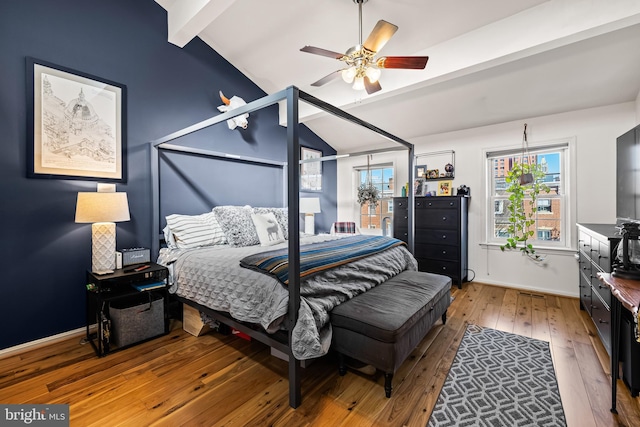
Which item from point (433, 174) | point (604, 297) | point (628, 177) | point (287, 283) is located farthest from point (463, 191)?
point (287, 283)

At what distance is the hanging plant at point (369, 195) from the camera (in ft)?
16.4

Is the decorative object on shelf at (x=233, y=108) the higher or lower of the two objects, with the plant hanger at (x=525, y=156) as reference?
higher

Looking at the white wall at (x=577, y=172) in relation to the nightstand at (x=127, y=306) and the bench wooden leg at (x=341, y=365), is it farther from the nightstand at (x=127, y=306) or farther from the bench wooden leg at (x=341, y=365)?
the nightstand at (x=127, y=306)

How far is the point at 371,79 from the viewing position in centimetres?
258

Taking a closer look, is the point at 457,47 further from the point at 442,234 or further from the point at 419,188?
the point at 442,234

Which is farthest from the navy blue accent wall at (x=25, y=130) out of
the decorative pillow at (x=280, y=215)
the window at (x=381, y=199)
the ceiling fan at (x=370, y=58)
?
the window at (x=381, y=199)

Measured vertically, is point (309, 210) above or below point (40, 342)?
above

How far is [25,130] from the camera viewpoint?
2207mm

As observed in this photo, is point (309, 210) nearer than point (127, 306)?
No

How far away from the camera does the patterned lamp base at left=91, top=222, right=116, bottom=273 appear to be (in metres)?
2.29

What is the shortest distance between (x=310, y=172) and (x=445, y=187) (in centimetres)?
232

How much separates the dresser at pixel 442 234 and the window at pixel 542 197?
418mm

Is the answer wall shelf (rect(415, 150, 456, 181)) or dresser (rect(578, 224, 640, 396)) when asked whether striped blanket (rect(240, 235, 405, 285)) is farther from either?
→ wall shelf (rect(415, 150, 456, 181))

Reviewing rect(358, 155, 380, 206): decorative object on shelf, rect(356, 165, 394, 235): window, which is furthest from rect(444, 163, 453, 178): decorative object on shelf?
rect(358, 155, 380, 206): decorative object on shelf
